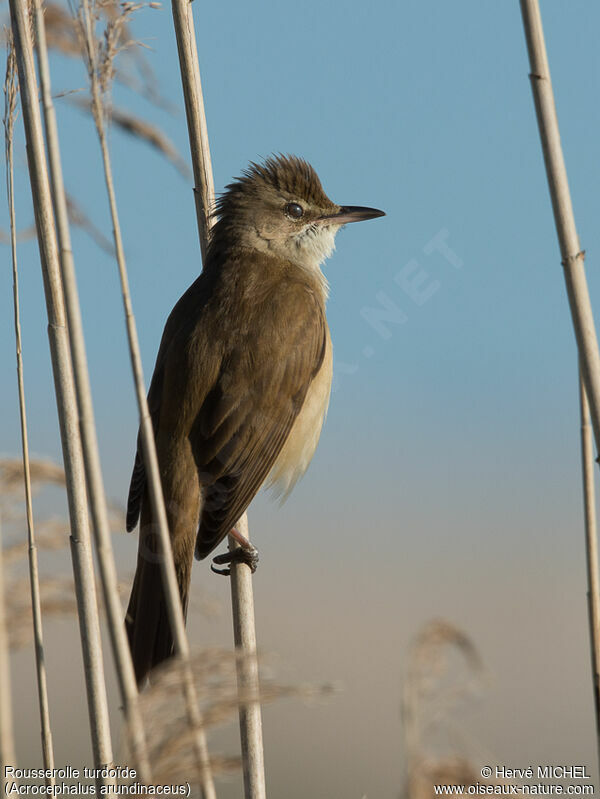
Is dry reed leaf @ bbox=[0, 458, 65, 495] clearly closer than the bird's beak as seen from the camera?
Yes

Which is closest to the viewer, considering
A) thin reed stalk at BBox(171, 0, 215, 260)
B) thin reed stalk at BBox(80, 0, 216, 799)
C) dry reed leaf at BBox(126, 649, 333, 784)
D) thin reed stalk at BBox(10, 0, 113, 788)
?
dry reed leaf at BBox(126, 649, 333, 784)

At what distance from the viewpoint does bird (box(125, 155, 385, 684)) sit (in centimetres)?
331

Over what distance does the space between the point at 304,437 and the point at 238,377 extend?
0.47 meters

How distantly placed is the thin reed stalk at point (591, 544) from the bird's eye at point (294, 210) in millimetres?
2271

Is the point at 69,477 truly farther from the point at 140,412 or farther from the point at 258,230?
the point at 258,230

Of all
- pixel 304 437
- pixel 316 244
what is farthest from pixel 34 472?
pixel 316 244

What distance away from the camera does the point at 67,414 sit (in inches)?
99.5

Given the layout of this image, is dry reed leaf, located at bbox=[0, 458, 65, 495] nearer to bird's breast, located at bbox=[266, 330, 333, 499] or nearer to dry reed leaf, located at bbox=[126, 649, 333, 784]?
bird's breast, located at bbox=[266, 330, 333, 499]

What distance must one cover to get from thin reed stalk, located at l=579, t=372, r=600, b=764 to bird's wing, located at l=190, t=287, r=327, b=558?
1371mm

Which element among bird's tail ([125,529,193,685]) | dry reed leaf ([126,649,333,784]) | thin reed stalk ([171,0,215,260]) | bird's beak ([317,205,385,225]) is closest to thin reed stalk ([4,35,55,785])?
bird's tail ([125,529,193,685])

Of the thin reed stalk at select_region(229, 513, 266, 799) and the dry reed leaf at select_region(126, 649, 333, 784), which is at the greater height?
the dry reed leaf at select_region(126, 649, 333, 784)

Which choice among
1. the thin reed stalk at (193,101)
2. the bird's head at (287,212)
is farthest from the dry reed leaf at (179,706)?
the bird's head at (287,212)

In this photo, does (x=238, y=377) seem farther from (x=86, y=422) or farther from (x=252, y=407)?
(x=86, y=422)

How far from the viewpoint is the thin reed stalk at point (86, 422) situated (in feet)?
6.49
